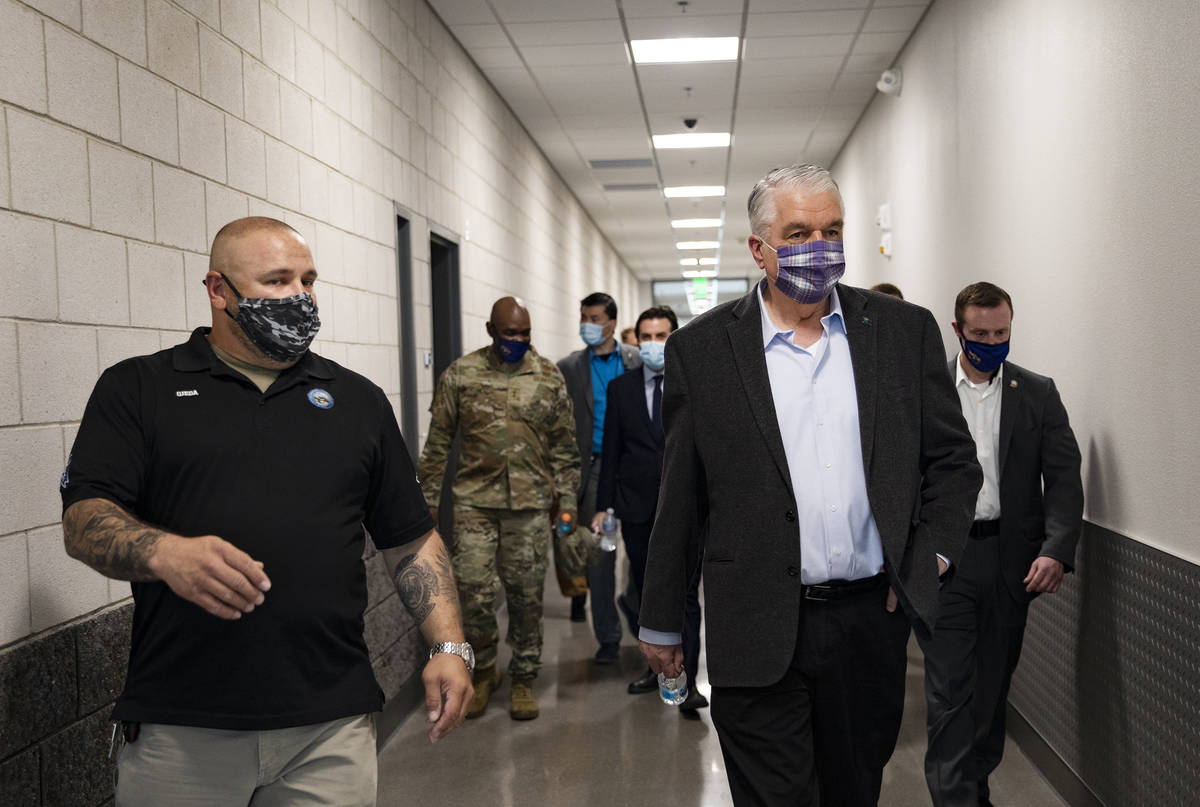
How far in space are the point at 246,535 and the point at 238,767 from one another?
374mm

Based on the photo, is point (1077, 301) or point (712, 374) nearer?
point (712, 374)

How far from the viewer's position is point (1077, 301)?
362 cm

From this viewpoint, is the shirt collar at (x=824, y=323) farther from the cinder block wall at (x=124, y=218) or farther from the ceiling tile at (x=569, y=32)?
the ceiling tile at (x=569, y=32)

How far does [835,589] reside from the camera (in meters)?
2.06

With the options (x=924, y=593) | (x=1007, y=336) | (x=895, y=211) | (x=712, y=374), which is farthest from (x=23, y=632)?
(x=895, y=211)

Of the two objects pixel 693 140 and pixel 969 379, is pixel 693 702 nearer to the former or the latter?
pixel 969 379

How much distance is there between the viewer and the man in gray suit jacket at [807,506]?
205 cm

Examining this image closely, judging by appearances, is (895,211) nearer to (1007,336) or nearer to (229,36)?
(1007,336)

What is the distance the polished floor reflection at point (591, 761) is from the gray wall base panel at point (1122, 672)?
→ 0.29m

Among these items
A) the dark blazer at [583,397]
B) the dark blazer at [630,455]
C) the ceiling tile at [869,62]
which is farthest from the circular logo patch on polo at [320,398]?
the ceiling tile at [869,62]

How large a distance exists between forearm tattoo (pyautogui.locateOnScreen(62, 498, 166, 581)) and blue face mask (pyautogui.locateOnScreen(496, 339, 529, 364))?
282 cm

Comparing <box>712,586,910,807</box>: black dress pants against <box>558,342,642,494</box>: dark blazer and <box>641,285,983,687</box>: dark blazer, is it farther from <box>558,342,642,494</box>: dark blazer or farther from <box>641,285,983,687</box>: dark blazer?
<box>558,342,642,494</box>: dark blazer

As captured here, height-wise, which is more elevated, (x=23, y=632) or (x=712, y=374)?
(x=712, y=374)

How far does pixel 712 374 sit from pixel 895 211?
18.6 ft
